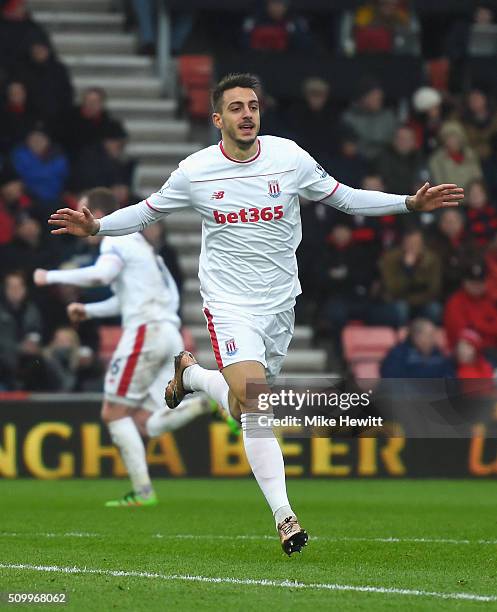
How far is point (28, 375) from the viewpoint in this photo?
54.7 feet

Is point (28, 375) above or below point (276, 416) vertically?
below

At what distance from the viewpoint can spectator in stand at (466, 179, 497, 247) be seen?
19.1m

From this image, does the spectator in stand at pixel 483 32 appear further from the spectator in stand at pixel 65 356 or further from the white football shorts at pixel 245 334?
the white football shorts at pixel 245 334

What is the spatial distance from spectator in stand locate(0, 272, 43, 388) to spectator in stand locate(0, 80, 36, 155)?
2.20 m

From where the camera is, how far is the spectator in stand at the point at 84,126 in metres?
19.2

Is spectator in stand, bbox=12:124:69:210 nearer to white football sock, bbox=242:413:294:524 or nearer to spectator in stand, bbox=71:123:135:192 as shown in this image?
spectator in stand, bbox=71:123:135:192

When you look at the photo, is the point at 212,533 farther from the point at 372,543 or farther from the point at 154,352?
the point at 154,352

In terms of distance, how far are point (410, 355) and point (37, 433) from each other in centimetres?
402

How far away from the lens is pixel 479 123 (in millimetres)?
20625

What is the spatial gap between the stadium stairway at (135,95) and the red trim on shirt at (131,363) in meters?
6.10

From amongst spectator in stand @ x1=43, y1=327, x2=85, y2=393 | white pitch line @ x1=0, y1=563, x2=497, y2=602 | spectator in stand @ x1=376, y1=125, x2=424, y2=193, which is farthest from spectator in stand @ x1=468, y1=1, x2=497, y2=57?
white pitch line @ x1=0, y1=563, x2=497, y2=602

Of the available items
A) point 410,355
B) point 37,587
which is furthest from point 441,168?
point 37,587

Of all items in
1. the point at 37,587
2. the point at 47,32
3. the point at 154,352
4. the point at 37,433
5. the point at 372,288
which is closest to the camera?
the point at 37,587

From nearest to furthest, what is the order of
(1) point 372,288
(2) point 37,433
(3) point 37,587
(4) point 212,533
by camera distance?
1. (3) point 37,587
2. (4) point 212,533
3. (2) point 37,433
4. (1) point 372,288
